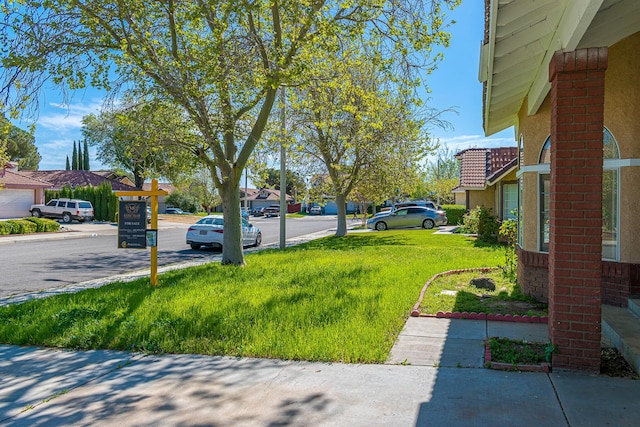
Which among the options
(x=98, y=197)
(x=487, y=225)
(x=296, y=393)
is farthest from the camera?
(x=98, y=197)

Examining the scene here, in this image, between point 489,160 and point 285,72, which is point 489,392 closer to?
point 285,72

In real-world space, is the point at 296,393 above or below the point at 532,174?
below

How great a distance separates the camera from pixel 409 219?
3256 cm

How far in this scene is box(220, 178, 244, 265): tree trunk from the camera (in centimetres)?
1346

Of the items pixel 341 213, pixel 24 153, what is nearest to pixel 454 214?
pixel 341 213

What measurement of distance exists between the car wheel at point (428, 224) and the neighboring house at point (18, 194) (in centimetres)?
2990

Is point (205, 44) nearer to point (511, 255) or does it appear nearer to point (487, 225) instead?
point (511, 255)

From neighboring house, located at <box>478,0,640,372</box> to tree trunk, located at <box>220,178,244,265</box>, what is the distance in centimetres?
811

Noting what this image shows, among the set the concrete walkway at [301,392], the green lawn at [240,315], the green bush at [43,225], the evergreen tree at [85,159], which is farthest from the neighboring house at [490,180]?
the evergreen tree at [85,159]

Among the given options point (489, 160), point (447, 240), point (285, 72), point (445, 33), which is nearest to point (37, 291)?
point (285, 72)

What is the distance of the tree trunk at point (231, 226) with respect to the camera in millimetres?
13461

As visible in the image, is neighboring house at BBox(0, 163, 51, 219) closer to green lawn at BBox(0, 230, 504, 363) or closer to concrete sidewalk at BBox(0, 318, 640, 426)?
green lawn at BBox(0, 230, 504, 363)

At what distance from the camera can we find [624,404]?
4.13 m

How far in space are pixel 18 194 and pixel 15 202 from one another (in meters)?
0.66
